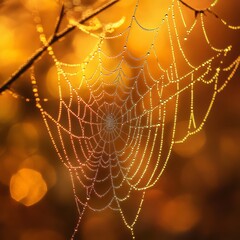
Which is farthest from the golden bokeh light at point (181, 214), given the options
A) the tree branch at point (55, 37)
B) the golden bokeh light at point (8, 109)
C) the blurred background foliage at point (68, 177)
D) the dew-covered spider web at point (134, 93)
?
the tree branch at point (55, 37)

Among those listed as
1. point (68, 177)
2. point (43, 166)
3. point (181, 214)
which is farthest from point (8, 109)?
point (181, 214)

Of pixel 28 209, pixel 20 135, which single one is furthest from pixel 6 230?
pixel 20 135

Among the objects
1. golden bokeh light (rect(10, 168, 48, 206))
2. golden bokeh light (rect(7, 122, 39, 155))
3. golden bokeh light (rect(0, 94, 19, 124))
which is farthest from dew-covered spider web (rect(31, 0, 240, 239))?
golden bokeh light (rect(10, 168, 48, 206))

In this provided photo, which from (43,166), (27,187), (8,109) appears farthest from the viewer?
(27,187)

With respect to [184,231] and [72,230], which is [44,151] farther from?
[184,231]

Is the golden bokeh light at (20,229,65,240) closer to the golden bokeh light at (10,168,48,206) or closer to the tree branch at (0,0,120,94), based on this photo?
the golden bokeh light at (10,168,48,206)

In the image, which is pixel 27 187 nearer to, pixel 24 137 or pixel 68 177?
pixel 68 177
